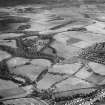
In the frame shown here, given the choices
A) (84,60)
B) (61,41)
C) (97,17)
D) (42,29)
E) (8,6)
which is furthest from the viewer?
(8,6)

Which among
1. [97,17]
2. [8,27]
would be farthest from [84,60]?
[97,17]

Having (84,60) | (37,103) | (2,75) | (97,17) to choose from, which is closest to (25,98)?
(37,103)

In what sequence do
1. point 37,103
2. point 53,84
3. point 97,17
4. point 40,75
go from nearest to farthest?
point 37,103, point 53,84, point 40,75, point 97,17

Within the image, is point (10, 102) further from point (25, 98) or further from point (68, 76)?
point (68, 76)

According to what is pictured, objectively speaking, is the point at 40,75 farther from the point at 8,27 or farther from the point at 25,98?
the point at 8,27

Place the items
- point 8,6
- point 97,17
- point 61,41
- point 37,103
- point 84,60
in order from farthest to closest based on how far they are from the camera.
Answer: point 8,6
point 97,17
point 61,41
point 84,60
point 37,103

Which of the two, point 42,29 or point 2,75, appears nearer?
point 2,75

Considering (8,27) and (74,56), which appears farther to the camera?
(8,27)

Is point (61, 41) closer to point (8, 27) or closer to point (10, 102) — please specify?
point (8, 27)

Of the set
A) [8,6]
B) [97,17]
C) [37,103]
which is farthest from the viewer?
[8,6]
